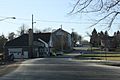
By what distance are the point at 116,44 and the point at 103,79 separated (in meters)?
155

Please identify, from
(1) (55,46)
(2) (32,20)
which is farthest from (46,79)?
(1) (55,46)

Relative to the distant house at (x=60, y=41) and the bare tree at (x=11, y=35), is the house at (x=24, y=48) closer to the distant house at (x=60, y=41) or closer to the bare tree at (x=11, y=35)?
the distant house at (x=60, y=41)

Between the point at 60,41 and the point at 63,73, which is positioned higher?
the point at 60,41

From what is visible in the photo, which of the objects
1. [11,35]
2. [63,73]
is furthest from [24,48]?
[11,35]

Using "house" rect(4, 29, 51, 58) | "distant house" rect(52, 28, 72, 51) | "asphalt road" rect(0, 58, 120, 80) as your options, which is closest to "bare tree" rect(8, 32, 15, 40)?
"distant house" rect(52, 28, 72, 51)

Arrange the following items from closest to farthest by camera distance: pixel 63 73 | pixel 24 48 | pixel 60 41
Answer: pixel 63 73 < pixel 24 48 < pixel 60 41

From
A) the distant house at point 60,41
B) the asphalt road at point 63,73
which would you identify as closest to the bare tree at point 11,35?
the distant house at point 60,41

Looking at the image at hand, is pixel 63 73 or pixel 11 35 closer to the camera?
pixel 63 73

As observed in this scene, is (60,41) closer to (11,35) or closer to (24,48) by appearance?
(11,35)

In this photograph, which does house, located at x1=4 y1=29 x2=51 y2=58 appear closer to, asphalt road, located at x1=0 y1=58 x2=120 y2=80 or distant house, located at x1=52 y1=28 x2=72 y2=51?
distant house, located at x1=52 y1=28 x2=72 y2=51

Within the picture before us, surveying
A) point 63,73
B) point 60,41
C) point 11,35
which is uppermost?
point 11,35

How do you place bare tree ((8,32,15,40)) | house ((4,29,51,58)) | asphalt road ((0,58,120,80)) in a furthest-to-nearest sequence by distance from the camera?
1. bare tree ((8,32,15,40))
2. house ((4,29,51,58))
3. asphalt road ((0,58,120,80))

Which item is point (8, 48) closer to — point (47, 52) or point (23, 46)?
point (23, 46)

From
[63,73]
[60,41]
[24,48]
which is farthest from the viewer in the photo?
[60,41]
